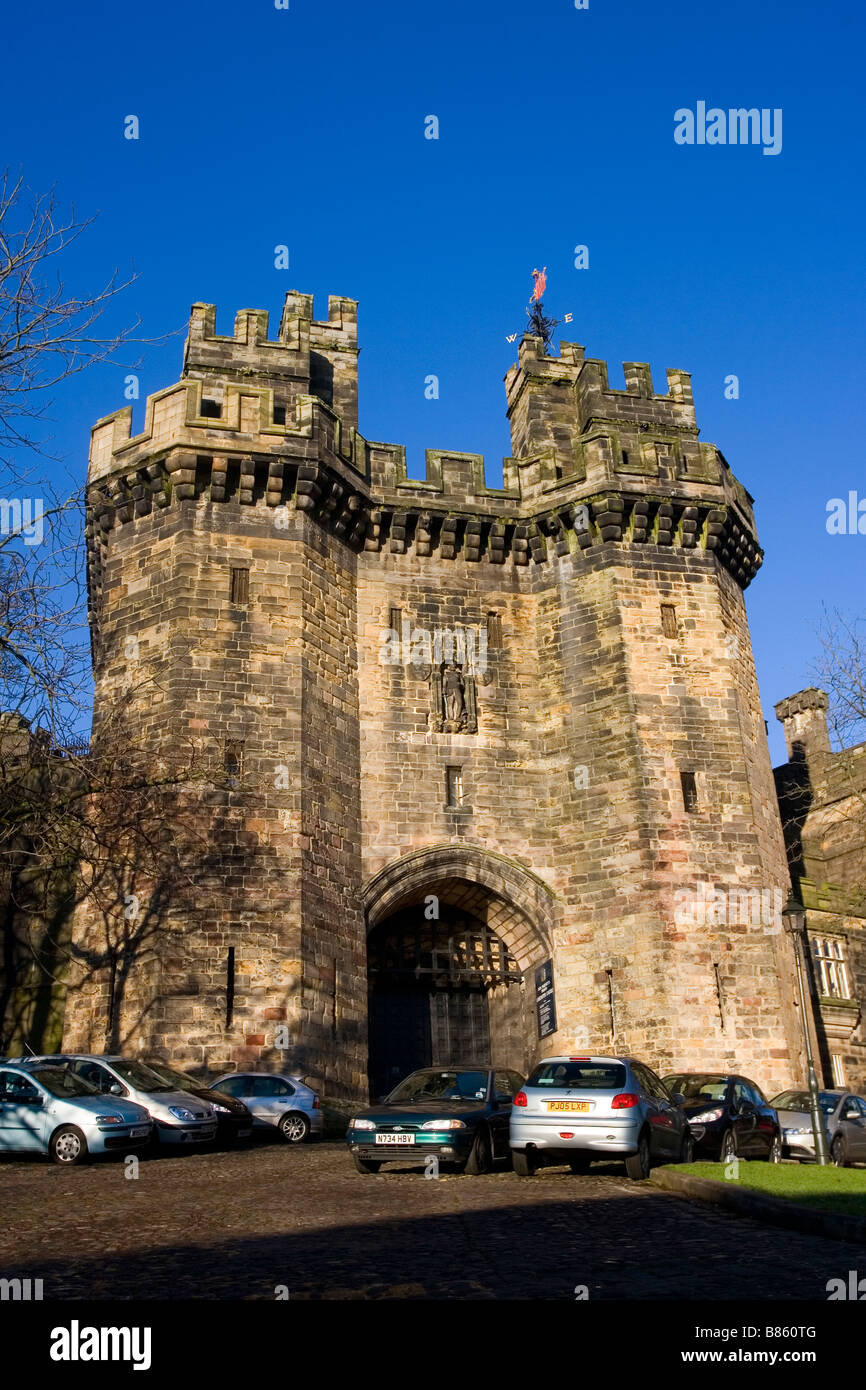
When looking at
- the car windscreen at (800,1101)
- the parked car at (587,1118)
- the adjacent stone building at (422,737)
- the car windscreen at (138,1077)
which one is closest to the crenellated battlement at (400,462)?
the adjacent stone building at (422,737)

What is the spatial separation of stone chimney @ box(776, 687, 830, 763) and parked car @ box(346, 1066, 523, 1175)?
21.0 metres

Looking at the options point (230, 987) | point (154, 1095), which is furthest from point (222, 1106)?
point (230, 987)

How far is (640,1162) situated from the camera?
12727 mm

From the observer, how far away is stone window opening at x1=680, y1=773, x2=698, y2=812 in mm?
22250

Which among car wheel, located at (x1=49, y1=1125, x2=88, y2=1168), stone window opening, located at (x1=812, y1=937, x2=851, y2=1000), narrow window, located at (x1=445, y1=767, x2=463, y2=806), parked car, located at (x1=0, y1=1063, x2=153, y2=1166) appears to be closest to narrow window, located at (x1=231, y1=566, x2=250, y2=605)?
narrow window, located at (x1=445, y1=767, x2=463, y2=806)

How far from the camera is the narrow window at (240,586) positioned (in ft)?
71.3

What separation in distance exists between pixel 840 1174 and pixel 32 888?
554 inches

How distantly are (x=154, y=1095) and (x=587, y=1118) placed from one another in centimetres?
577

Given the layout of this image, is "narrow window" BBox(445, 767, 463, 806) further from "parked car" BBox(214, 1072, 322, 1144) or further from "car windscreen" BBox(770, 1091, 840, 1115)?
"car windscreen" BBox(770, 1091, 840, 1115)

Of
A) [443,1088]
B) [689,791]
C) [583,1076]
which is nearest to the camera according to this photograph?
[583,1076]

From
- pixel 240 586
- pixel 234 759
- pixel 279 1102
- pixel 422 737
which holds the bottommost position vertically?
pixel 279 1102

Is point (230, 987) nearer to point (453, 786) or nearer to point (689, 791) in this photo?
point (453, 786)
